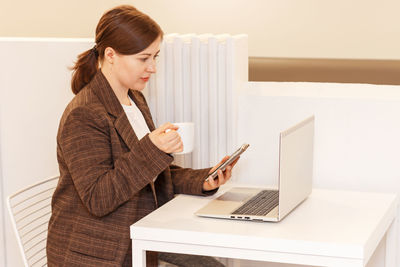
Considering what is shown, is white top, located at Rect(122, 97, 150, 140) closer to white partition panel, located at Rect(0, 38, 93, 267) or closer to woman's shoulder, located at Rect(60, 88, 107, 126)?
woman's shoulder, located at Rect(60, 88, 107, 126)

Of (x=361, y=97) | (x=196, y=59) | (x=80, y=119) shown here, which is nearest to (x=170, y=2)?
(x=196, y=59)

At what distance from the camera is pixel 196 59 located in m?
2.34

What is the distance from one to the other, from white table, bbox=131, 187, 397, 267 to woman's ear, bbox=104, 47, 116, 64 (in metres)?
0.45

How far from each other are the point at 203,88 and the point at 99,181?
0.67 m

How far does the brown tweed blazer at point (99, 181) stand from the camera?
181 centimetres

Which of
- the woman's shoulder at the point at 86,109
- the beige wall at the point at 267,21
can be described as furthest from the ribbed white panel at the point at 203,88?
the beige wall at the point at 267,21

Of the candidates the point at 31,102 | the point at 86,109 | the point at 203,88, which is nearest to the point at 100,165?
the point at 86,109

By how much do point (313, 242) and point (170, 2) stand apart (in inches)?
99.1

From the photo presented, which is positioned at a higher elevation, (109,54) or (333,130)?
(109,54)

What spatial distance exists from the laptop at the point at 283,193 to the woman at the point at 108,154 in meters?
0.11

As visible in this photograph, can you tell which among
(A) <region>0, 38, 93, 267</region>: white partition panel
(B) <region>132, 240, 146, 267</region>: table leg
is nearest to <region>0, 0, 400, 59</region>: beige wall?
(A) <region>0, 38, 93, 267</region>: white partition panel

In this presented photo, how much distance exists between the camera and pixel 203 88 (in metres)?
2.35

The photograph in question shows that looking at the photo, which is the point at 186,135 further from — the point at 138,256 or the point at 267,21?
the point at 267,21

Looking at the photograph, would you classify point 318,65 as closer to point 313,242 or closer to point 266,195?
point 266,195
